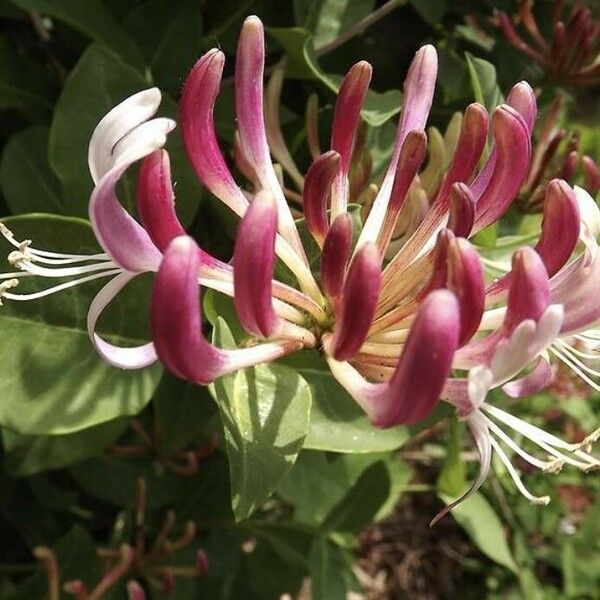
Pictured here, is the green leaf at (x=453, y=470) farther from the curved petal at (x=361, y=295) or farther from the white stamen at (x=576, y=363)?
the curved petal at (x=361, y=295)

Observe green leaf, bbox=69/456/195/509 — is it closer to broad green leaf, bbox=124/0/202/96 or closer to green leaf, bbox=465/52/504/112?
broad green leaf, bbox=124/0/202/96

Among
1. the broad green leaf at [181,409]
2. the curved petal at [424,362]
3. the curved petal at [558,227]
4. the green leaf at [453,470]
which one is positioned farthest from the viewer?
the green leaf at [453,470]

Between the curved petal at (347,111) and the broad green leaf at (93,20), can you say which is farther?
the broad green leaf at (93,20)

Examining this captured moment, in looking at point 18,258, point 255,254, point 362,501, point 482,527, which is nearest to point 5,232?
point 18,258

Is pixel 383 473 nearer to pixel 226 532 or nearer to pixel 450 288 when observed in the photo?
pixel 226 532

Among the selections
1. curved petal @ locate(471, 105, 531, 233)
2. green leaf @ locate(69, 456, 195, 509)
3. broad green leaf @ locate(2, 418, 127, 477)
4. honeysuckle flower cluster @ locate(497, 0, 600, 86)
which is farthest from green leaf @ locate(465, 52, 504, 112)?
green leaf @ locate(69, 456, 195, 509)

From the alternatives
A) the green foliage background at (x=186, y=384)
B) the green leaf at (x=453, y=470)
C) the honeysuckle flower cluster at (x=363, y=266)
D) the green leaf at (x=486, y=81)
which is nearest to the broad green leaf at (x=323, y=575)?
the green foliage background at (x=186, y=384)
